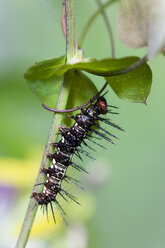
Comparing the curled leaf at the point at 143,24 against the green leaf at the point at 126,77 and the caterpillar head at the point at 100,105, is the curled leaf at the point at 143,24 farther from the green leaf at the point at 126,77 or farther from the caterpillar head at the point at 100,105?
the caterpillar head at the point at 100,105

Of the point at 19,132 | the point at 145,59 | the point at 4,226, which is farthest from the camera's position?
the point at 19,132

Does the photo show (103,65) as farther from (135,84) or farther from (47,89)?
(47,89)

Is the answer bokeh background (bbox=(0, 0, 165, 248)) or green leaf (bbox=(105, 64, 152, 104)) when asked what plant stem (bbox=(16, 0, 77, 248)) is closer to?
green leaf (bbox=(105, 64, 152, 104))

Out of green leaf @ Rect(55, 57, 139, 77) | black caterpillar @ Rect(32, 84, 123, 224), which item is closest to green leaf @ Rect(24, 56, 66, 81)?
green leaf @ Rect(55, 57, 139, 77)

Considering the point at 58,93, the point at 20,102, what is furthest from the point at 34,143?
the point at 58,93

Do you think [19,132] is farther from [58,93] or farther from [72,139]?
[58,93]
